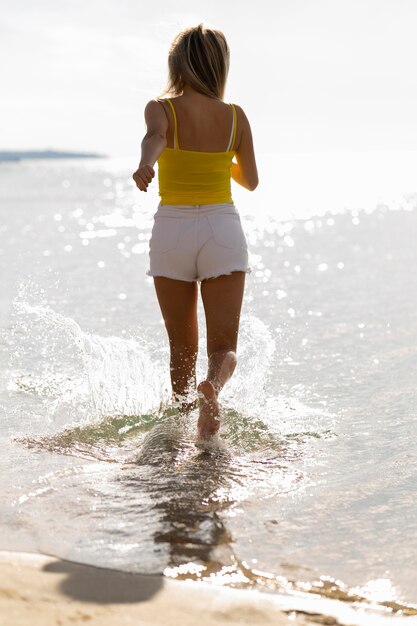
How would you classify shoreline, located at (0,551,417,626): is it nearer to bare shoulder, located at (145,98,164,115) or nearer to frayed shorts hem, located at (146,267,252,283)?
frayed shorts hem, located at (146,267,252,283)

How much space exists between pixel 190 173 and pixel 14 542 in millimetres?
2070

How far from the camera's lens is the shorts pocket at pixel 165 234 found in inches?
183

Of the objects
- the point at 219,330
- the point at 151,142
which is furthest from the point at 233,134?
the point at 219,330

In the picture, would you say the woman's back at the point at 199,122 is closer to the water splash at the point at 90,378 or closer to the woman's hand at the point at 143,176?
the woman's hand at the point at 143,176

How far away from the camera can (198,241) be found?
4645mm

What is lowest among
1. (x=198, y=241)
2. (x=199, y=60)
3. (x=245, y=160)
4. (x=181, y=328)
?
(x=181, y=328)

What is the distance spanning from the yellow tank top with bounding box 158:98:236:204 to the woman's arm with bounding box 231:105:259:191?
0.29 feet

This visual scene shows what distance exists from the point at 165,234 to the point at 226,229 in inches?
12.6

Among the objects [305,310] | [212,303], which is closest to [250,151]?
[212,303]

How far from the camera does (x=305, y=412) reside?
5.88m

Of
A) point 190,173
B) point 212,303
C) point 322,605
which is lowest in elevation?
point 322,605

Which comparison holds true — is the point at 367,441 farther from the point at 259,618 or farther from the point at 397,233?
the point at 397,233

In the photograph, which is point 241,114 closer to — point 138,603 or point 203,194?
point 203,194

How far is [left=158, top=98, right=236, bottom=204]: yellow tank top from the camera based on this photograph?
15.0ft
